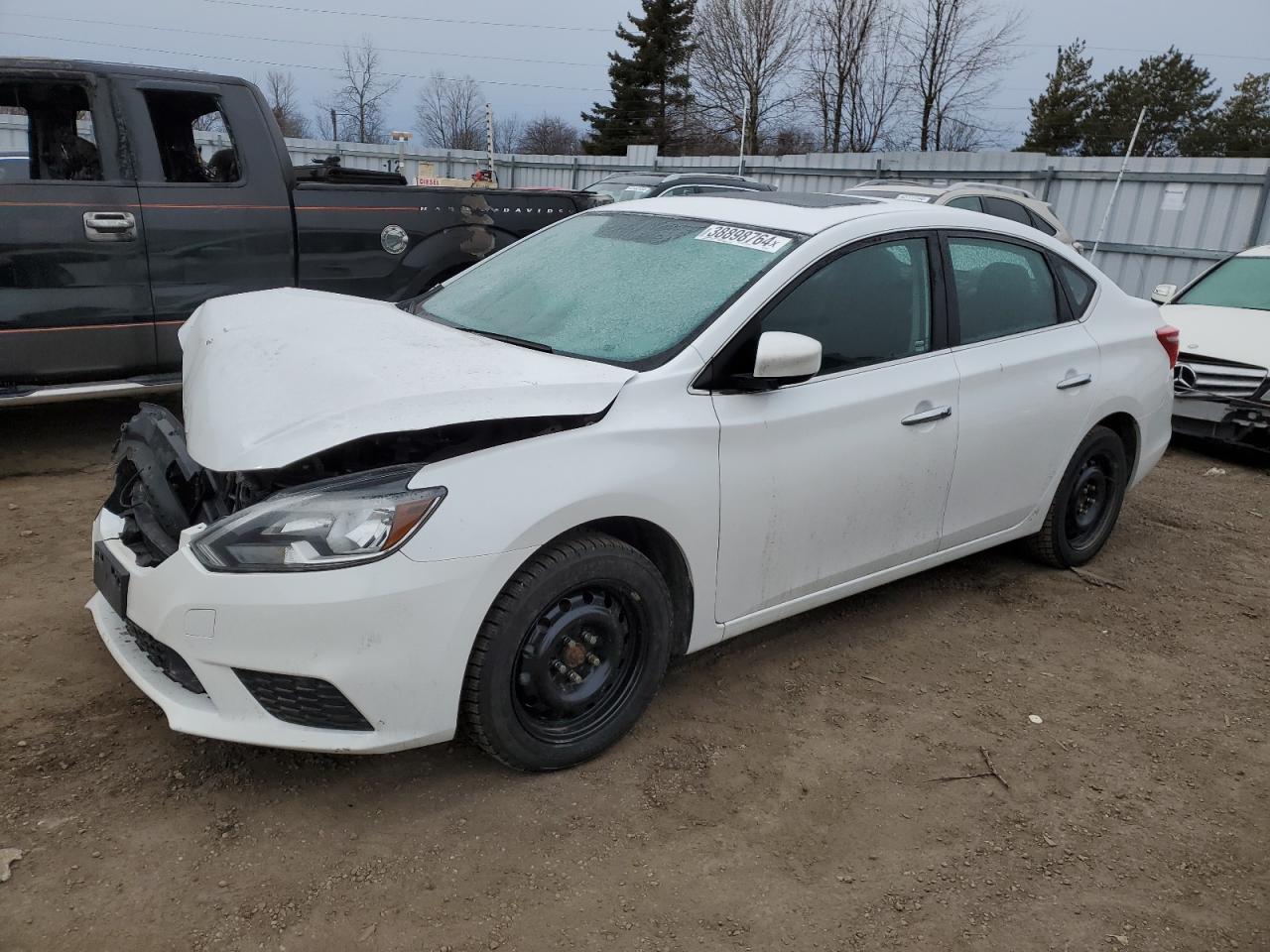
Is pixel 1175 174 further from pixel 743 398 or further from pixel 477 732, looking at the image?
pixel 477 732

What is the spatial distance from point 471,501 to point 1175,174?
13.8 m

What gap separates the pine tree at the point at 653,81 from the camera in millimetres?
42812

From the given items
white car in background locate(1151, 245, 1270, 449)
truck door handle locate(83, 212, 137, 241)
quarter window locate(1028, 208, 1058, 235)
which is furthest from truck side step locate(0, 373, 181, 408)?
quarter window locate(1028, 208, 1058, 235)

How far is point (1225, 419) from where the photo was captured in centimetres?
709

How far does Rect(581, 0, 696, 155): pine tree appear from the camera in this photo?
4281cm

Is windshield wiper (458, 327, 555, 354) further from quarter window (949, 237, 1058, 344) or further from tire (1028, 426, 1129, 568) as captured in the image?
tire (1028, 426, 1129, 568)

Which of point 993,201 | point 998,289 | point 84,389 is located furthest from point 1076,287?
point 993,201

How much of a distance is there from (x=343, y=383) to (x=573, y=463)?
2.21ft

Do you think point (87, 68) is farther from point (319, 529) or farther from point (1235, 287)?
point (1235, 287)

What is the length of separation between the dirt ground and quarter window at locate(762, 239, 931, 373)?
1206mm

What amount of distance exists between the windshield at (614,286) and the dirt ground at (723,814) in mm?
1282

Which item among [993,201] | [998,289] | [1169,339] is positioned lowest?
[1169,339]

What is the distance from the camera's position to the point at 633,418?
2.89 m

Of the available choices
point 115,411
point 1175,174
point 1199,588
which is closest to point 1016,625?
point 1199,588
